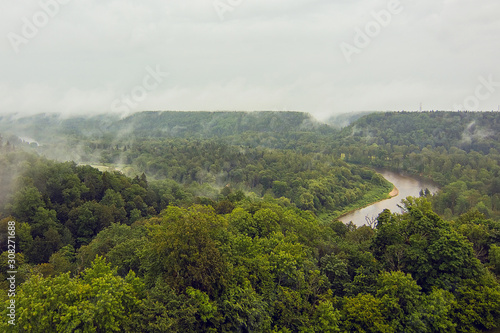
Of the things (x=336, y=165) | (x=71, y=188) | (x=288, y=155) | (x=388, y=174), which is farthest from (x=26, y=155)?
(x=388, y=174)

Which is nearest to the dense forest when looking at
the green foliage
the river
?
the green foliage

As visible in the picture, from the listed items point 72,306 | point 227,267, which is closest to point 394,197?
point 227,267

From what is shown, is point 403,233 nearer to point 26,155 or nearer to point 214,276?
point 214,276

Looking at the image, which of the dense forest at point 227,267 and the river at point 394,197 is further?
the river at point 394,197

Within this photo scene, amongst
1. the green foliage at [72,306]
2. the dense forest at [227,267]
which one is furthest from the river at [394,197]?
the green foliage at [72,306]

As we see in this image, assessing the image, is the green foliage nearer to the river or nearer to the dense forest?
the dense forest

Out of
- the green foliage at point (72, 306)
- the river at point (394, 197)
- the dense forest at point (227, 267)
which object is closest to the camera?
the green foliage at point (72, 306)

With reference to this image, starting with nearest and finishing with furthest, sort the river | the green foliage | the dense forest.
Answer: the green foliage → the dense forest → the river

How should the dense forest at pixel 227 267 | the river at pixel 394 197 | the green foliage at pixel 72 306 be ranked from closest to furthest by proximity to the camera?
the green foliage at pixel 72 306 < the dense forest at pixel 227 267 < the river at pixel 394 197

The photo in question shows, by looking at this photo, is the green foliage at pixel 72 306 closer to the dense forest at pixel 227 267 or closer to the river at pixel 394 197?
the dense forest at pixel 227 267
